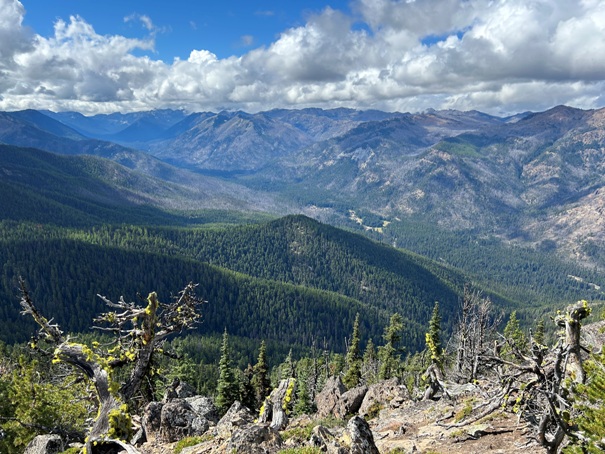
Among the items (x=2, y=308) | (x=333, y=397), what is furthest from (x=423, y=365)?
(x=2, y=308)

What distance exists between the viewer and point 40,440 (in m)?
24.3

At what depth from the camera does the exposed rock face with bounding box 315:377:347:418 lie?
168 feet

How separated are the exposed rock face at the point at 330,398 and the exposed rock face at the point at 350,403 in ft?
2.81

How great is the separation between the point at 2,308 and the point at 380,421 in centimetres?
23115

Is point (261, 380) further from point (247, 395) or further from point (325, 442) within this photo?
point (325, 442)

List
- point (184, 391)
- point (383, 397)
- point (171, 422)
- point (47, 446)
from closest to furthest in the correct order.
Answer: point (47, 446)
point (171, 422)
point (383, 397)
point (184, 391)

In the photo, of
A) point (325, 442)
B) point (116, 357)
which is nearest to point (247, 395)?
point (325, 442)

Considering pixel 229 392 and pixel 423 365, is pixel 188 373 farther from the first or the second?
pixel 423 365

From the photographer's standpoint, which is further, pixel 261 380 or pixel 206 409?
pixel 261 380

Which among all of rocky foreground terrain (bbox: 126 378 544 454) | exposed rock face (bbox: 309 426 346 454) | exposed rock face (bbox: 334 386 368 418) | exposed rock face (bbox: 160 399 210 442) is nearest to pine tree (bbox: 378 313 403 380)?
exposed rock face (bbox: 334 386 368 418)

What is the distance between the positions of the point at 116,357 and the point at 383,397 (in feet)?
130

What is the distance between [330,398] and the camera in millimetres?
52938

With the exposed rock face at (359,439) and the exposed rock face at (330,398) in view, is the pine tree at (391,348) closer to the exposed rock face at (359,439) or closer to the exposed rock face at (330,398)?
the exposed rock face at (330,398)

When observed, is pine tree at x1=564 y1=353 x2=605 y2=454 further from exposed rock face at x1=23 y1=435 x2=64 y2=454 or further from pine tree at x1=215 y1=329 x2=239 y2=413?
pine tree at x1=215 y1=329 x2=239 y2=413
